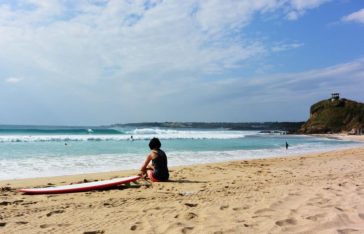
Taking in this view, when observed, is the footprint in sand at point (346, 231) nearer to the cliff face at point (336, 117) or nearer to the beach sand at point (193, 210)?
the beach sand at point (193, 210)

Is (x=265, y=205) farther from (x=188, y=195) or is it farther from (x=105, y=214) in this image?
(x=105, y=214)

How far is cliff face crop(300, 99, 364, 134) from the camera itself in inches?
2884

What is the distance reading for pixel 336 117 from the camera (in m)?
77.0

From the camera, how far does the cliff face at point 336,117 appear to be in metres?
73.2

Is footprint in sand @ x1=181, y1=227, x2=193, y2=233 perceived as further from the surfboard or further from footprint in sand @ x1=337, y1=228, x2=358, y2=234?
the surfboard

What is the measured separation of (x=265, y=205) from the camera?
18.1 feet

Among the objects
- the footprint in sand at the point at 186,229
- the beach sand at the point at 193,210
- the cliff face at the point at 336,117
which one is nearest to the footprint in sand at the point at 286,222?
the beach sand at the point at 193,210

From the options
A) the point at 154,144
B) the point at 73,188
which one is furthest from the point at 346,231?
the point at 154,144

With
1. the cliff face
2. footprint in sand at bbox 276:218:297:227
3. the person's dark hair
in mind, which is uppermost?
the cliff face

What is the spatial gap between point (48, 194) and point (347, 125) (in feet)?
248

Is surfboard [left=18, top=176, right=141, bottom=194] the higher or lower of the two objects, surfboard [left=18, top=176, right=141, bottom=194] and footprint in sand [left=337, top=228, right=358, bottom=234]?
the lower

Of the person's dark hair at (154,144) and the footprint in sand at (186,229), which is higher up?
the person's dark hair at (154,144)

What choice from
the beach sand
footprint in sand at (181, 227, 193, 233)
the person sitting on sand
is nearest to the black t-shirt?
the person sitting on sand

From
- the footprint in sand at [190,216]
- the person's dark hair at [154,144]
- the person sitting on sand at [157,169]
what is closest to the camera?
the footprint in sand at [190,216]
